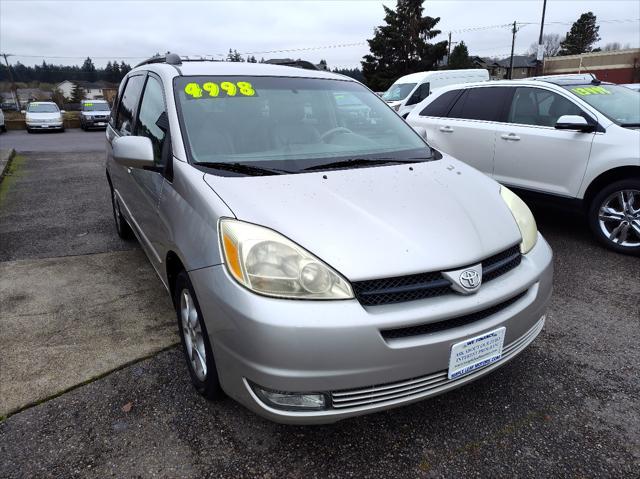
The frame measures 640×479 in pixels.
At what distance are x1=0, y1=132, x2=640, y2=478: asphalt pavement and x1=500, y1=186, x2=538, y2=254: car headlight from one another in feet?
2.47

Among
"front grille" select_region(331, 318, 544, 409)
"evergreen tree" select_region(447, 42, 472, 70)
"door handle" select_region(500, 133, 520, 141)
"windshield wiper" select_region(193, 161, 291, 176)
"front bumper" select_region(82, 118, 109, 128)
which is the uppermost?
"evergreen tree" select_region(447, 42, 472, 70)

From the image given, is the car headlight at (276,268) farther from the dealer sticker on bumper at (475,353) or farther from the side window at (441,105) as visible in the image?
the side window at (441,105)

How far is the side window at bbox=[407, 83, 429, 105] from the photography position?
543 inches

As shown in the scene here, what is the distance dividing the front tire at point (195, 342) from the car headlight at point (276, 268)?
394 mm

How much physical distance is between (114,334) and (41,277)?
1419 mm

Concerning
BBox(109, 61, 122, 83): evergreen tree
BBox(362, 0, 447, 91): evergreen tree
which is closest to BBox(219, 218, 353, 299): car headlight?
BBox(362, 0, 447, 91): evergreen tree

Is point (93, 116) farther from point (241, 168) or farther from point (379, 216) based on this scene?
point (379, 216)

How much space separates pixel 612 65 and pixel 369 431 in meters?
45.7

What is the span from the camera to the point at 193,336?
232 cm

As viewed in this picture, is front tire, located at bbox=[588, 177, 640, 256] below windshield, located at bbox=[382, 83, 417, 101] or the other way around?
below

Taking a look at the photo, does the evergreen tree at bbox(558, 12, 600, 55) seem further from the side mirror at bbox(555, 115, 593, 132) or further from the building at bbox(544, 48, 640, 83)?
the side mirror at bbox(555, 115, 593, 132)

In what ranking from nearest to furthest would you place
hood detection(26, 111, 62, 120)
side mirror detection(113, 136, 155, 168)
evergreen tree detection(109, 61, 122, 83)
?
side mirror detection(113, 136, 155, 168) < hood detection(26, 111, 62, 120) < evergreen tree detection(109, 61, 122, 83)

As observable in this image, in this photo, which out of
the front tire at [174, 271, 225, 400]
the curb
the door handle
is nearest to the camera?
the front tire at [174, 271, 225, 400]

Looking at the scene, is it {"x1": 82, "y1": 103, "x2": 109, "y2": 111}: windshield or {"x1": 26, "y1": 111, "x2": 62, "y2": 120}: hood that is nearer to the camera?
{"x1": 26, "y1": 111, "x2": 62, "y2": 120}: hood
